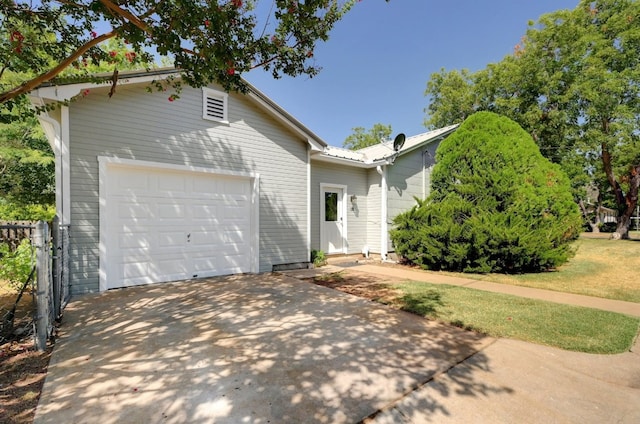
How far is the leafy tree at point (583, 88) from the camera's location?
14.3m

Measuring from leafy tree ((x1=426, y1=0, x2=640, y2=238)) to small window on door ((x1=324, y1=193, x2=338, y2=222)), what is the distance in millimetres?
13479

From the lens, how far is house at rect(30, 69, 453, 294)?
5.21 meters

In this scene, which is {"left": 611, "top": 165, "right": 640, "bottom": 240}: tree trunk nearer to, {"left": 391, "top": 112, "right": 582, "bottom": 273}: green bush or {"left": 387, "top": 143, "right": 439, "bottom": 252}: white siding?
{"left": 391, "top": 112, "right": 582, "bottom": 273}: green bush

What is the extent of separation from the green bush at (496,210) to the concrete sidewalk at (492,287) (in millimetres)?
857

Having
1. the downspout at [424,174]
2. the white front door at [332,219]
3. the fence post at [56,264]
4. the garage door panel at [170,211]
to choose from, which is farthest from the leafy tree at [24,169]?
the downspout at [424,174]

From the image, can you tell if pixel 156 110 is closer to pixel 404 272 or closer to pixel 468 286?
pixel 404 272

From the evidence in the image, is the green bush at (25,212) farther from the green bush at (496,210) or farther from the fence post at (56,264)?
the green bush at (496,210)

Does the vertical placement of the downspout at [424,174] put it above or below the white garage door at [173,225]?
above

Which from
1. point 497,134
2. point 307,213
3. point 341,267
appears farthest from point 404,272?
point 497,134

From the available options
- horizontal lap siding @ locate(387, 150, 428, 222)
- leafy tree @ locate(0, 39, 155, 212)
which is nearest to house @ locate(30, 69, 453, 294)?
horizontal lap siding @ locate(387, 150, 428, 222)

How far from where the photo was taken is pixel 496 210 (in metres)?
7.30

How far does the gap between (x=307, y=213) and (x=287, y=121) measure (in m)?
2.55

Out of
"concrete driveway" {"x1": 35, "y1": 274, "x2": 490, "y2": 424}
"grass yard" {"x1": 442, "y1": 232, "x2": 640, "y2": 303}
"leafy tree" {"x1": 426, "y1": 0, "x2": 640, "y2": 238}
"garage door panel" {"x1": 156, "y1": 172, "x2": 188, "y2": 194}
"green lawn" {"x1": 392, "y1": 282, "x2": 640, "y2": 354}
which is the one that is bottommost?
"grass yard" {"x1": 442, "y1": 232, "x2": 640, "y2": 303}

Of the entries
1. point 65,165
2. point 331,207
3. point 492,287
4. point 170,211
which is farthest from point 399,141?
point 65,165
